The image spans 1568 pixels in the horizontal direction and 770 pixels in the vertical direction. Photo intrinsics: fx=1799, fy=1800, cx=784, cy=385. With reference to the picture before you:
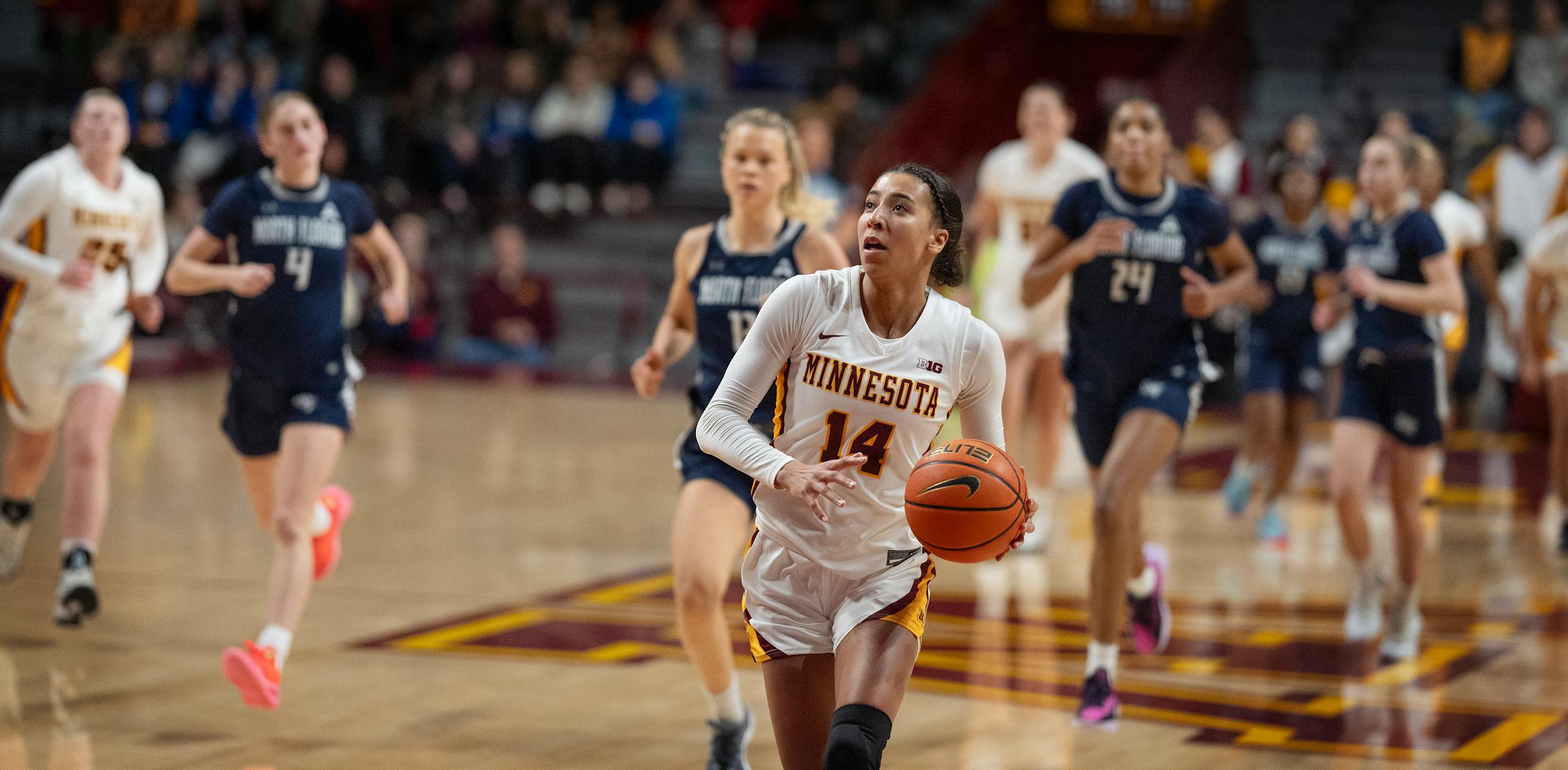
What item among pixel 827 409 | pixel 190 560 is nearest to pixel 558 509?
pixel 190 560

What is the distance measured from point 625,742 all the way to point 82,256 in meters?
3.46

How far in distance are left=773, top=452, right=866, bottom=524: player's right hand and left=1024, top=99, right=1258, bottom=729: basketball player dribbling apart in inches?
98.4

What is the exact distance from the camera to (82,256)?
7562 millimetres

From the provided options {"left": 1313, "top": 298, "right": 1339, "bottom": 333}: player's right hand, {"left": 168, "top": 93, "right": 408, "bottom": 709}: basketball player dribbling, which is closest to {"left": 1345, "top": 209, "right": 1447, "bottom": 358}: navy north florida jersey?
{"left": 1313, "top": 298, "right": 1339, "bottom": 333}: player's right hand

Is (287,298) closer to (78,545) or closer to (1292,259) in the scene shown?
(78,545)

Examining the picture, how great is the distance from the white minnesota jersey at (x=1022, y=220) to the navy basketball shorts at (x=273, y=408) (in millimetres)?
4141

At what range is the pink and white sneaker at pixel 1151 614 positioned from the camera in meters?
6.91

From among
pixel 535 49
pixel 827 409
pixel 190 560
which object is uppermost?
pixel 535 49

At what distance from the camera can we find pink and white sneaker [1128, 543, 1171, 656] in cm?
691

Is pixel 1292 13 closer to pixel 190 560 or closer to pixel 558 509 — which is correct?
pixel 558 509

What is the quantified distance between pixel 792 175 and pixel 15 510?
425 centimetres

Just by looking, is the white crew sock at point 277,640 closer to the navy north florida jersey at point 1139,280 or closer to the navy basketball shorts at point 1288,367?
the navy north florida jersey at point 1139,280

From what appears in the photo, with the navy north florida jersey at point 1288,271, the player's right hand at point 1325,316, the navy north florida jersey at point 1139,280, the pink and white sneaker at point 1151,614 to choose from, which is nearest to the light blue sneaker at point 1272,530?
the navy north florida jersey at point 1288,271

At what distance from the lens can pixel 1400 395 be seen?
7324 mm
